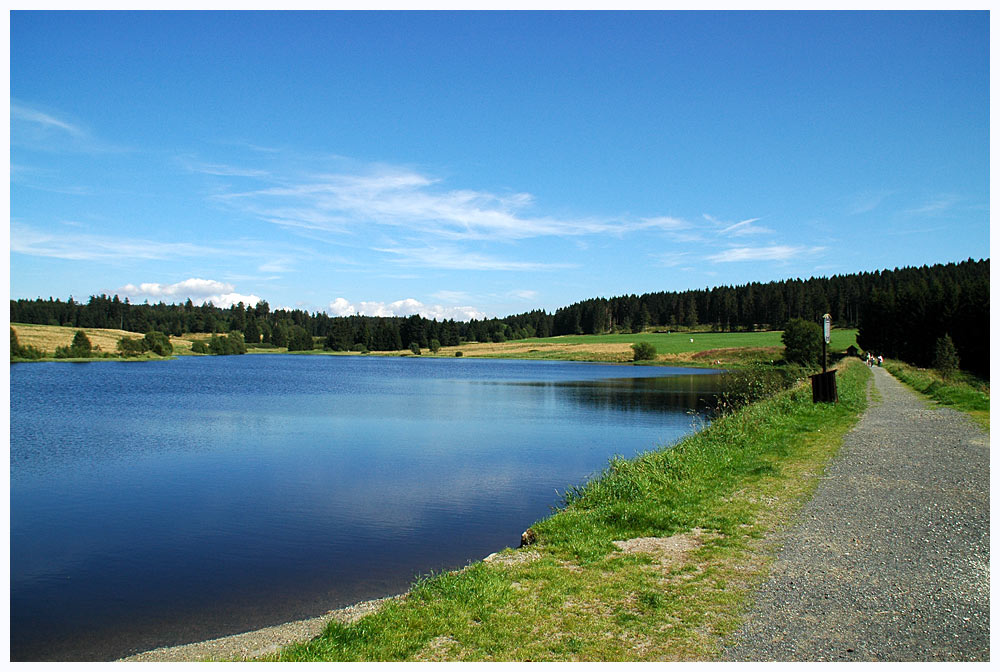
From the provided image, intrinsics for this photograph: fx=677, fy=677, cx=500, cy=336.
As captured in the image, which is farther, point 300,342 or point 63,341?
point 300,342

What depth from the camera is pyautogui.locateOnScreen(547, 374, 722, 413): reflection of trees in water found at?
30.9 metres

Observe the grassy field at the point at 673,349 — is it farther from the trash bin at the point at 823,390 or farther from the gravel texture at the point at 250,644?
the gravel texture at the point at 250,644

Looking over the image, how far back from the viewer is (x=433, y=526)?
34.8 ft

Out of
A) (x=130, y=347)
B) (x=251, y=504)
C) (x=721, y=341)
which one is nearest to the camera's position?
(x=251, y=504)

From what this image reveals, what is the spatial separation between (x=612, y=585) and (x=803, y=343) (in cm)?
6679

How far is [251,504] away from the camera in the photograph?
1234 cm

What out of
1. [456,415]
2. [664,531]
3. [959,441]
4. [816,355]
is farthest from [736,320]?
[664,531]

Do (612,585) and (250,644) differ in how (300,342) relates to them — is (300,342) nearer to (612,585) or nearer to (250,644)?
(250,644)

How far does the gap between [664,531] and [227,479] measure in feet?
34.5

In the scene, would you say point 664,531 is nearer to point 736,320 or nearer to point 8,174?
point 8,174

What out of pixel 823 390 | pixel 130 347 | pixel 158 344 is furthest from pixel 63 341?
pixel 823 390

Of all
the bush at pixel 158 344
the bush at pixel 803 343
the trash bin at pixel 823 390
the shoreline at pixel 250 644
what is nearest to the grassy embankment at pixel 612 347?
the bush at pixel 158 344

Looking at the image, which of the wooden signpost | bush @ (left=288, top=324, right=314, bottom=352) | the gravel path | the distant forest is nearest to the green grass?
the distant forest

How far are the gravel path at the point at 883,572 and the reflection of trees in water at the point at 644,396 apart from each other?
52.2ft
